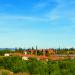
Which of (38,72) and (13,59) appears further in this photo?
(13,59)

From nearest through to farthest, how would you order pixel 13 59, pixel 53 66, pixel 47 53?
pixel 53 66, pixel 13 59, pixel 47 53

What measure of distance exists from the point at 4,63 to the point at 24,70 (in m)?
11.2

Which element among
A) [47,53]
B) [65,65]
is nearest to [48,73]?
[65,65]

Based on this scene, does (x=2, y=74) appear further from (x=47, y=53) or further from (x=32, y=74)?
(x=47, y=53)

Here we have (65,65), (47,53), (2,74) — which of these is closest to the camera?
(2,74)

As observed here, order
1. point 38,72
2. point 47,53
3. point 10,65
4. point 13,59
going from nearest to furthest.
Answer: point 38,72 → point 10,65 → point 13,59 → point 47,53

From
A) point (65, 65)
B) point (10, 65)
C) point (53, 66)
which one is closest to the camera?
point (53, 66)

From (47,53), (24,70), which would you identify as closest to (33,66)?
(24,70)

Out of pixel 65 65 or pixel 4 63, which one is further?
pixel 4 63

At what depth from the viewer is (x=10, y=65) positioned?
144 ft

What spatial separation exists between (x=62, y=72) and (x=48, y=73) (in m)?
1.46

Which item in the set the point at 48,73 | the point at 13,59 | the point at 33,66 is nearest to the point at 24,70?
the point at 33,66

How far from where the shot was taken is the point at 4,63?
151ft

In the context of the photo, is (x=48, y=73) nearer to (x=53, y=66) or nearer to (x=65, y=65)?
(x=53, y=66)
